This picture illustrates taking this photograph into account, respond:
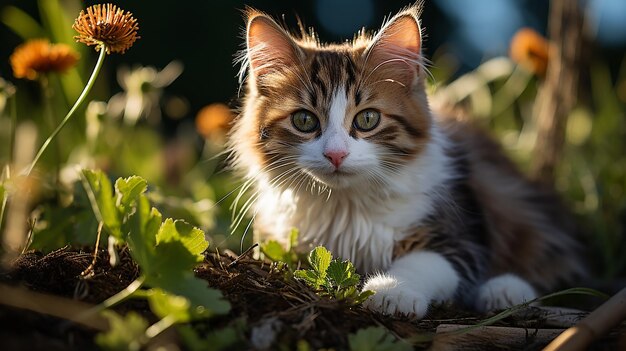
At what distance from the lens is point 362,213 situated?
6.03 ft

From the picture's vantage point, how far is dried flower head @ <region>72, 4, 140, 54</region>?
136 centimetres

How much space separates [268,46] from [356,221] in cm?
58

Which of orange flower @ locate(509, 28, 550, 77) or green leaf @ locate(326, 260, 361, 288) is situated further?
orange flower @ locate(509, 28, 550, 77)

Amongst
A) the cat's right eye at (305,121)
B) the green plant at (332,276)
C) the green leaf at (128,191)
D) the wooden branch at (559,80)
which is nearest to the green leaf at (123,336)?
the green leaf at (128,191)

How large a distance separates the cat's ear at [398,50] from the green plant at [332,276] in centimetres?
69

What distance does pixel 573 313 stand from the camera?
1.51 meters

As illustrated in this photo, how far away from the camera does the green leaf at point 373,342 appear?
3.47 ft

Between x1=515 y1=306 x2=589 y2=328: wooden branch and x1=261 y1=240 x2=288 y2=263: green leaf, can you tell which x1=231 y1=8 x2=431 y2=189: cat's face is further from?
x1=515 y1=306 x2=589 y2=328: wooden branch

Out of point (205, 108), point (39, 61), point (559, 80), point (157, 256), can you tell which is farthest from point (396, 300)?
point (205, 108)

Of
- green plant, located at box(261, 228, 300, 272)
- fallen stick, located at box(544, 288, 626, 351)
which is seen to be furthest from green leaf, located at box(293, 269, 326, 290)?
fallen stick, located at box(544, 288, 626, 351)

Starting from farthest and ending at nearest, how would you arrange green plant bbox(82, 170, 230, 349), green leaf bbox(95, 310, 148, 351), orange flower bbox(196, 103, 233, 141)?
orange flower bbox(196, 103, 233, 141) < green plant bbox(82, 170, 230, 349) < green leaf bbox(95, 310, 148, 351)

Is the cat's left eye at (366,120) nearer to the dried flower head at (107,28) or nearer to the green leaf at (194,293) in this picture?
the dried flower head at (107,28)

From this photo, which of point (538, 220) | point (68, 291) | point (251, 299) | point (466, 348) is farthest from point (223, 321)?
point (538, 220)

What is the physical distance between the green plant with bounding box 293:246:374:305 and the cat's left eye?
0.52m
